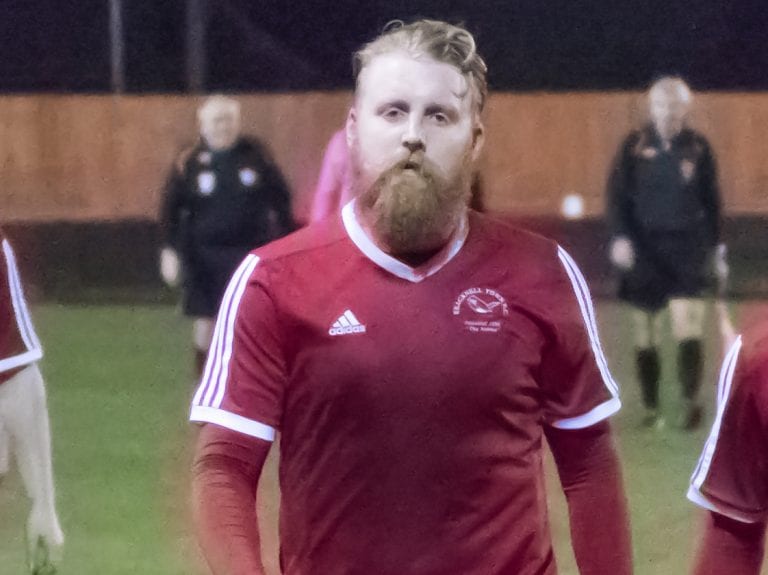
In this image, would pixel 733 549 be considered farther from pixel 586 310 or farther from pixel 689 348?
pixel 689 348

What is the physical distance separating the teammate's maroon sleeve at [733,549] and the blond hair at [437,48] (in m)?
0.51

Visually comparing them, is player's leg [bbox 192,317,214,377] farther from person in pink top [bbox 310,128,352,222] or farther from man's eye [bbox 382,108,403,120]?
man's eye [bbox 382,108,403,120]

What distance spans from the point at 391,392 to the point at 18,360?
6.31 ft

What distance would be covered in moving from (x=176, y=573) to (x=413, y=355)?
2213mm

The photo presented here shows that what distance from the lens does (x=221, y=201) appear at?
4652mm

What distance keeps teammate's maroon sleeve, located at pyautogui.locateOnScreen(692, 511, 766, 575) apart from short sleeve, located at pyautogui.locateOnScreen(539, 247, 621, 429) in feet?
0.57

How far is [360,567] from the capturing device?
1344 millimetres

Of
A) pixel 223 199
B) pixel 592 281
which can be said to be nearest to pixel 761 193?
pixel 592 281

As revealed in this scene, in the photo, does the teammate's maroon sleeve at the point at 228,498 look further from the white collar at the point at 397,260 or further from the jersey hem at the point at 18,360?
the jersey hem at the point at 18,360

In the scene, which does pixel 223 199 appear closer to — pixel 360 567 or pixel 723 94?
pixel 360 567

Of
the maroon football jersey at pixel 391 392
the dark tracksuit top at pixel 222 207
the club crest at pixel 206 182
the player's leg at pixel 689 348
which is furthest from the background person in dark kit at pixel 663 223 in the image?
the maroon football jersey at pixel 391 392

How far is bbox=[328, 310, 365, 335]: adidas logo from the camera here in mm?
1317

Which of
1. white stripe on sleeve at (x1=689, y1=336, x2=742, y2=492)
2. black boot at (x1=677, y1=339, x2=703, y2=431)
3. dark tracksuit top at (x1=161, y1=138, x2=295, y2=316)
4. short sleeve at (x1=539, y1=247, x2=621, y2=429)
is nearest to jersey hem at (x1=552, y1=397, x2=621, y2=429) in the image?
short sleeve at (x1=539, y1=247, x2=621, y2=429)

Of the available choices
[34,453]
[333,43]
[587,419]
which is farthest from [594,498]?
[333,43]
